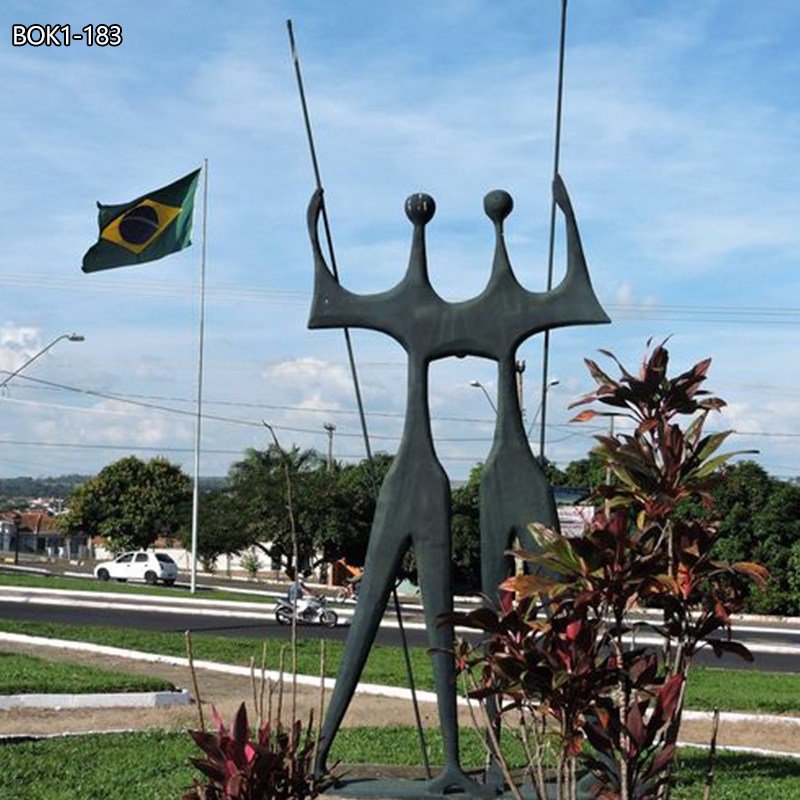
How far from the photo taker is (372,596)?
7984 mm

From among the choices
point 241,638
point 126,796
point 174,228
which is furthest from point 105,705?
point 174,228

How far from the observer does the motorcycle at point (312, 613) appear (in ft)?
87.0

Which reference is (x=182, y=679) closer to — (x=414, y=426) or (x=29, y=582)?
(x=414, y=426)

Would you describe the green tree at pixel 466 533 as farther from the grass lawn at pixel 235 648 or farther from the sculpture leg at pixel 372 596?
the sculpture leg at pixel 372 596

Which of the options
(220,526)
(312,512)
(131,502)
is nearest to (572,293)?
(312,512)

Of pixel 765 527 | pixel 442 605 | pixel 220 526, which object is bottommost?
pixel 442 605

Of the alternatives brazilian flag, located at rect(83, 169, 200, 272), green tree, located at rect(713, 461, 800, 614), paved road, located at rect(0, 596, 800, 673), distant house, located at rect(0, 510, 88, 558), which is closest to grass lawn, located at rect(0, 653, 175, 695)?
paved road, located at rect(0, 596, 800, 673)

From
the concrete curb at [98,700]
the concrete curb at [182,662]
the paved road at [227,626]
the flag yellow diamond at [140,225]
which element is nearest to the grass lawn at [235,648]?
the concrete curb at [182,662]

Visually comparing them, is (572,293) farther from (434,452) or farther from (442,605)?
(442,605)

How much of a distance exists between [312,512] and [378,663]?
27.1 metres

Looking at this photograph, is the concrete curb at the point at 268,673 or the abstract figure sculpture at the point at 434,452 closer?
the abstract figure sculpture at the point at 434,452

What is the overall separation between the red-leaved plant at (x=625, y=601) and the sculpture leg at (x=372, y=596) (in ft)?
10.2

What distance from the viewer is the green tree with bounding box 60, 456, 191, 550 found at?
6700cm

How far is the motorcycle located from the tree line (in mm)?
2653
